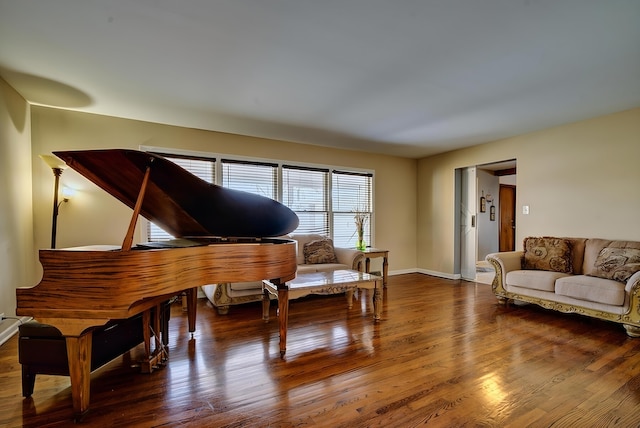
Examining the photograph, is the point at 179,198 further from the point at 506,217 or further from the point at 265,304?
the point at 506,217

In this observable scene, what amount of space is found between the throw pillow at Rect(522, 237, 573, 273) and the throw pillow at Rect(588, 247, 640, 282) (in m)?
0.29

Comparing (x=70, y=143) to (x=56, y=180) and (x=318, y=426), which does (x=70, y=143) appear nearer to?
(x=56, y=180)

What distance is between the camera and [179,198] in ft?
7.54

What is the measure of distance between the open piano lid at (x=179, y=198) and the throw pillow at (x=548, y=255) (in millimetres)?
3356

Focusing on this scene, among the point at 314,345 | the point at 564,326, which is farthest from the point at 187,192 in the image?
the point at 564,326

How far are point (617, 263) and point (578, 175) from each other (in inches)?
54.0

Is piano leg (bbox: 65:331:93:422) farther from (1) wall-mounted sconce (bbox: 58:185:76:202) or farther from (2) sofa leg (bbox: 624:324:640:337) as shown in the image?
(2) sofa leg (bbox: 624:324:640:337)

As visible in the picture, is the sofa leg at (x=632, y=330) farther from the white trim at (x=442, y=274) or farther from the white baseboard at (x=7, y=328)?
the white baseboard at (x=7, y=328)

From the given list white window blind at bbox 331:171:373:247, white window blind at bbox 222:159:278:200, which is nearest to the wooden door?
white window blind at bbox 331:171:373:247

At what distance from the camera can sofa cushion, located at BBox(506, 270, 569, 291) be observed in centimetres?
350

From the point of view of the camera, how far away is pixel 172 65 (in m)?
2.57

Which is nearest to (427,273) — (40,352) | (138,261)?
(138,261)

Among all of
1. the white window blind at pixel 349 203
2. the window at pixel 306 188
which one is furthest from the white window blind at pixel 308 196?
the white window blind at pixel 349 203

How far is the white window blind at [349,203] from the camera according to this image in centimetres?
555
